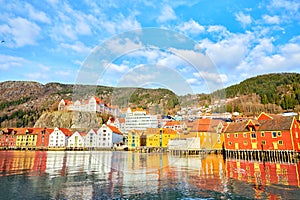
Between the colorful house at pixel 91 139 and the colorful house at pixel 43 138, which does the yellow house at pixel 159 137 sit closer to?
the colorful house at pixel 91 139

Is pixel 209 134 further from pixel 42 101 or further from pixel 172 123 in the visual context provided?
pixel 42 101

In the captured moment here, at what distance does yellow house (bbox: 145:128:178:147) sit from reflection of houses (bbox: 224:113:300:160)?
30736 millimetres

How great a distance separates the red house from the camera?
1305 inches

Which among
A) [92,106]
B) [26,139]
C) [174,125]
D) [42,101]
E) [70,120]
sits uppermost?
[42,101]

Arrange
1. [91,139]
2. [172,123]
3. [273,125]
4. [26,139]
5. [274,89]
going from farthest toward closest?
[274,89]
[26,139]
[91,139]
[172,123]
[273,125]

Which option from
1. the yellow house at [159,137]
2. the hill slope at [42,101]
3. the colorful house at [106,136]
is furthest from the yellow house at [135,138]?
the hill slope at [42,101]

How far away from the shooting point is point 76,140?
86250 millimetres

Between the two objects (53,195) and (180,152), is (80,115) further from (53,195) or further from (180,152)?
(53,195)

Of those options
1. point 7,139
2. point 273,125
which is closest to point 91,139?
point 7,139

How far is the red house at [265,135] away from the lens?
33156 millimetres

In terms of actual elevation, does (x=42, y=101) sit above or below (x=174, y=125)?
above

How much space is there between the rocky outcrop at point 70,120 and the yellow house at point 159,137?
106 ft

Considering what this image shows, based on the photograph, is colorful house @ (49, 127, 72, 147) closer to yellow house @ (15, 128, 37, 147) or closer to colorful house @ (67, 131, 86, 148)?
colorful house @ (67, 131, 86, 148)

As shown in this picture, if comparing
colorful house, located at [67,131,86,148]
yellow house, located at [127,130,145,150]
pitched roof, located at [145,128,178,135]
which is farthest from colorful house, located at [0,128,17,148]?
pitched roof, located at [145,128,178,135]
